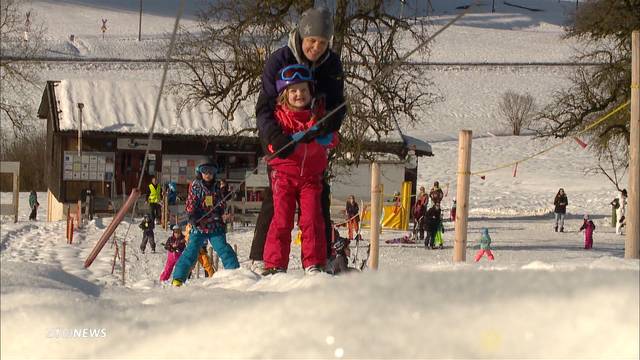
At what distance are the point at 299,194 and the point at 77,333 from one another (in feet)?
11.5

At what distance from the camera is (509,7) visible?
119 m

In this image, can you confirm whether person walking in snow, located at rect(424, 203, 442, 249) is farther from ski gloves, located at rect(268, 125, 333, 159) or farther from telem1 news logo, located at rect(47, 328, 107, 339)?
telem1 news logo, located at rect(47, 328, 107, 339)

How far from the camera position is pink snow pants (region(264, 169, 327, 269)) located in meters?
6.62

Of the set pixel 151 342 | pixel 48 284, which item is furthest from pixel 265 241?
pixel 151 342

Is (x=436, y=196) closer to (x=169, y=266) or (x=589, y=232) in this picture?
(x=589, y=232)

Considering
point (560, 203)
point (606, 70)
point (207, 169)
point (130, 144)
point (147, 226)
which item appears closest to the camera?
point (207, 169)

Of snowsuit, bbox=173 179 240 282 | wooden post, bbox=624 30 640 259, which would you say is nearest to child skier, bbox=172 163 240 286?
snowsuit, bbox=173 179 240 282

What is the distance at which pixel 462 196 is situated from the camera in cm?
953

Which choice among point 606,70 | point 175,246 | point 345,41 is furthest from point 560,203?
point 175,246

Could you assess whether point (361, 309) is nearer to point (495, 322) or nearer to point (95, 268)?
point (495, 322)

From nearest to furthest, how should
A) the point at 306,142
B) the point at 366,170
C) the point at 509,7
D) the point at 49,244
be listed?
the point at 306,142 < the point at 49,244 < the point at 366,170 < the point at 509,7

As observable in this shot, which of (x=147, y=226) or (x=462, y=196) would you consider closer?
(x=462, y=196)

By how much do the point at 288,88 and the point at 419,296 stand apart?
147 inches

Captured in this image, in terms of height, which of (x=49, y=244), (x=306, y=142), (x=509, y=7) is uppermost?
(x=509, y=7)
